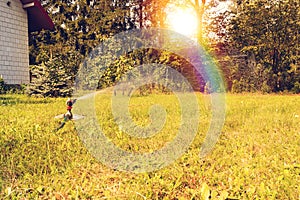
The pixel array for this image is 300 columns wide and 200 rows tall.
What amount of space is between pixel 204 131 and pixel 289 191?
210 cm

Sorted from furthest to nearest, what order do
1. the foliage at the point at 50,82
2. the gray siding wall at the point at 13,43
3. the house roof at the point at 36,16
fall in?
the house roof at the point at 36,16 < the gray siding wall at the point at 13,43 < the foliage at the point at 50,82

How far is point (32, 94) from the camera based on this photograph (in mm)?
10180

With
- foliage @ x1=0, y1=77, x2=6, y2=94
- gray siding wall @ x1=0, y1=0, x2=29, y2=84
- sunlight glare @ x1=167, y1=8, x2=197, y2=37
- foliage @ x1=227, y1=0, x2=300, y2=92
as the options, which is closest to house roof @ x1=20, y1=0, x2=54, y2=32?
gray siding wall @ x1=0, y1=0, x2=29, y2=84

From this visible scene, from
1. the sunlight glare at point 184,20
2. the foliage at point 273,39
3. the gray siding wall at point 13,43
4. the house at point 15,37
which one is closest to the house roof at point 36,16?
the house at point 15,37

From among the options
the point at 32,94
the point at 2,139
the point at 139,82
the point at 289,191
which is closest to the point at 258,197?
the point at 289,191

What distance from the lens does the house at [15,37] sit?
40.7 feet

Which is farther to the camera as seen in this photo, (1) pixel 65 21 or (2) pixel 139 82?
(1) pixel 65 21

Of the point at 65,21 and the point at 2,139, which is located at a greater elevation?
the point at 65,21

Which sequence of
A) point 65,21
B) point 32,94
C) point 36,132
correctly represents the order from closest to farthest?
point 36,132, point 32,94, point 65,21

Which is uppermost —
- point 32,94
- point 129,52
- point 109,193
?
point 129,52

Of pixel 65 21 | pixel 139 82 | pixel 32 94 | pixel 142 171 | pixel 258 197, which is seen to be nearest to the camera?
pixel 258 197

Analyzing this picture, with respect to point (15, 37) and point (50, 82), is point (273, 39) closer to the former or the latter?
point (15, 37)

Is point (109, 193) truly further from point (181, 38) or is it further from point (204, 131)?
point (181, 38)

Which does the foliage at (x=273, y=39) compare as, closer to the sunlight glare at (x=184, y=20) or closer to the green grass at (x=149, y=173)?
the sunlight glare at (x=184, y=20)
